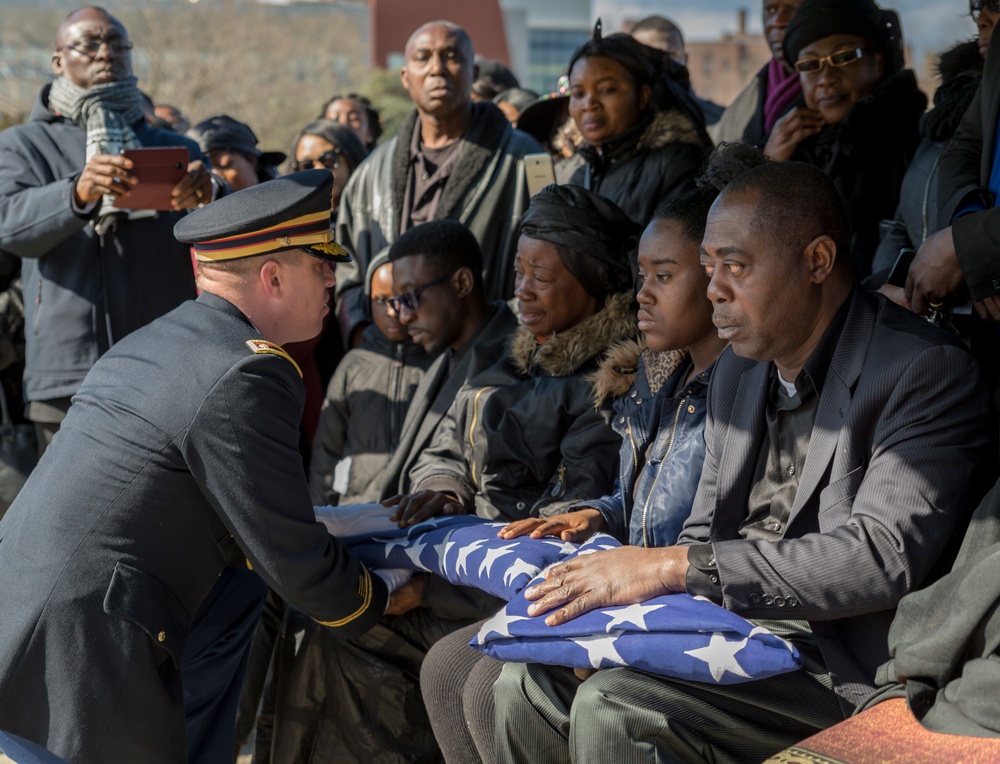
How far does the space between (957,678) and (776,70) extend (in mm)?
3543

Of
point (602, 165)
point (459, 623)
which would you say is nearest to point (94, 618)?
point (459, 623)

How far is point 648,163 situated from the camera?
4598mm

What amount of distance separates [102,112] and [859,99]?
3.24m

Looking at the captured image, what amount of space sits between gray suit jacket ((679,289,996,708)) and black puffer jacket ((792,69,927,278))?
1.56m

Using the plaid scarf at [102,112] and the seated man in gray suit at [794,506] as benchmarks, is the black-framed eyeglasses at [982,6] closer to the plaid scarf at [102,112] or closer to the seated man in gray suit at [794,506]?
the seated man in gray suit at [794,506]

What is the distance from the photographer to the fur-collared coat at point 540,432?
11.8ft

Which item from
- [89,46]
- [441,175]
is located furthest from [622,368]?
[89,46]

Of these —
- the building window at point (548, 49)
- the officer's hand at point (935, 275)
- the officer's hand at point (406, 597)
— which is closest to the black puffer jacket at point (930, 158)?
the officer's hand at point (935, 275)

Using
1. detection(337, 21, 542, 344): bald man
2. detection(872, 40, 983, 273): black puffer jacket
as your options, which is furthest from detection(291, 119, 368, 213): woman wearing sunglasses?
detection(872, 40, 983, 273): black puffer jacket

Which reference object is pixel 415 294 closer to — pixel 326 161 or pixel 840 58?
pixel 840 58

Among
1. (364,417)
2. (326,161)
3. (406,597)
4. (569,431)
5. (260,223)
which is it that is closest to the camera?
(260,223)

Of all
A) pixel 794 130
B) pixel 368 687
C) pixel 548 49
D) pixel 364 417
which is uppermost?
pixel 548 49

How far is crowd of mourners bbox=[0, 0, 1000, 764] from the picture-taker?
8.25ft

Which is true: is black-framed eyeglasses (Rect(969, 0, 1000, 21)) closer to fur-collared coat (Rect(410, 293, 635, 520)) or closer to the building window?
fur-collared coat (Rect(410, 293, 635, 520))
